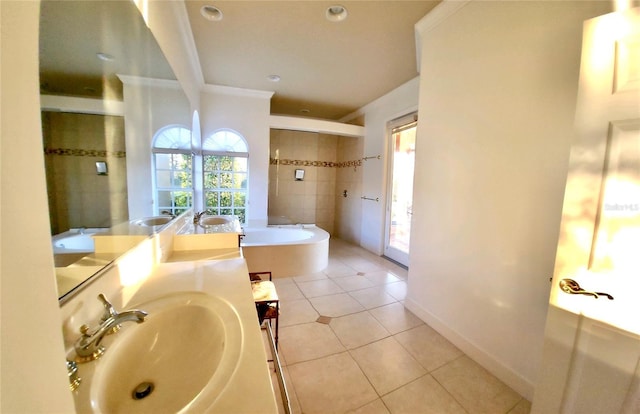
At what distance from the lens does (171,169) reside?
6.16ft

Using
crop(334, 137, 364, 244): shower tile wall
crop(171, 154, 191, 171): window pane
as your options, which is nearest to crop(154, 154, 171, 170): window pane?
crop(171, 154, 191, 171): window pane

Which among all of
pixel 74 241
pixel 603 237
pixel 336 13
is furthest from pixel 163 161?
pixel 603 237

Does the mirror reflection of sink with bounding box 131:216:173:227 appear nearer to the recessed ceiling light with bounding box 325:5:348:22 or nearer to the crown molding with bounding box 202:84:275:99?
the recessed ceiling light with bounding box 325:5:348:22

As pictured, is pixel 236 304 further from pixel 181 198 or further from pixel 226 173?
pixel 226 173

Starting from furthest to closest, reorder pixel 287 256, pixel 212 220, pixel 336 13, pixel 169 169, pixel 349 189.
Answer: pixel 349 189
pixel 287 256
pixel 212 220
pixel 336 13
pixel 169 169

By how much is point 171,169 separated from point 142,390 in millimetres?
1594

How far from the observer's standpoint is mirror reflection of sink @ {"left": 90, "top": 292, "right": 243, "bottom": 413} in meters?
0.59

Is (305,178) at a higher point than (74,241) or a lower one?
higher

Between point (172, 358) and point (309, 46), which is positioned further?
point (309, 46)

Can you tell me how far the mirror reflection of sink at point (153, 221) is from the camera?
3.88 ft

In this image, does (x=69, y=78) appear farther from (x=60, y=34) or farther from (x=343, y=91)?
(x=343, y=91)

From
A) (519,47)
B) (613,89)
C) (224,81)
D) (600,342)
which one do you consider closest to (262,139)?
(224,81)

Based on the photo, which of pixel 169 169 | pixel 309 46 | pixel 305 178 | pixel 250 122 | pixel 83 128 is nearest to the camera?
pixel 83 128

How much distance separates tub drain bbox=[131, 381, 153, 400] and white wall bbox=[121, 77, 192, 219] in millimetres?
709
